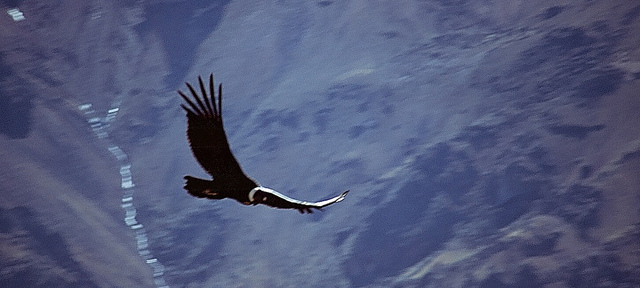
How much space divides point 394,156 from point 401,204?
27.5 ft

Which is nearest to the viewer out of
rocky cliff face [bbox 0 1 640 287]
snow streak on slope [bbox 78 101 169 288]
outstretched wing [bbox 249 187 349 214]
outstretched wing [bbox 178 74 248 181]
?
outstretched wing [bbox 178 74 248 181]

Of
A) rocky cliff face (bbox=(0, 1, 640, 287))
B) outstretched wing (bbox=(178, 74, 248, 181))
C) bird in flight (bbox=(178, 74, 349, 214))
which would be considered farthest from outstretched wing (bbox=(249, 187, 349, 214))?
rocky cliff face (bbox=(0, 1, 640, 287))

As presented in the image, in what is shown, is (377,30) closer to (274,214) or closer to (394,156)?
(394,156)

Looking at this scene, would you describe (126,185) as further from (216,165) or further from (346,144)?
(216,165)

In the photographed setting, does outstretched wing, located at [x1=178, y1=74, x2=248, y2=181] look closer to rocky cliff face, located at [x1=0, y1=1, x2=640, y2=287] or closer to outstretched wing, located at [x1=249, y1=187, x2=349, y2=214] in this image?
outstretched wing, located at [x1=249, y1=187, x2=349, y2=214]

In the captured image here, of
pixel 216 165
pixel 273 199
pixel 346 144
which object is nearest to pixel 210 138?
pixel 216 165

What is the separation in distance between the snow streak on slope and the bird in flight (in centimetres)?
8058

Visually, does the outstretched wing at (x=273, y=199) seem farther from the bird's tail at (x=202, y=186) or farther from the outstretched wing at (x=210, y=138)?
the bird's tail at (x=202, y=186)

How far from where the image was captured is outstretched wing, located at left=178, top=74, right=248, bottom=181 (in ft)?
13.0

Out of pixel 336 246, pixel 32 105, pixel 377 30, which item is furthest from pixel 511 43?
pixel 32 105

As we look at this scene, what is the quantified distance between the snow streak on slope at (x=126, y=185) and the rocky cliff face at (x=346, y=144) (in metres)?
0.72

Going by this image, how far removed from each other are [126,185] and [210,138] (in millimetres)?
95890

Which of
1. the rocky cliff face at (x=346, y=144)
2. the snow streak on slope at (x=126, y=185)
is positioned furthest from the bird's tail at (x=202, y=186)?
the snow streak on slope at (x=126, y=185)

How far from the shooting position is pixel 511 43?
337 ft
